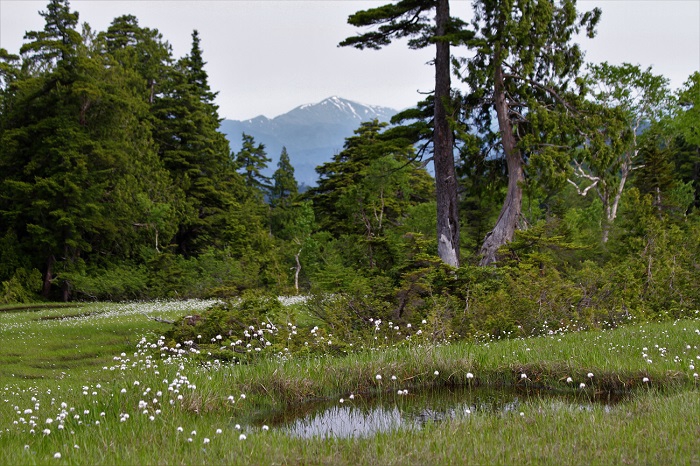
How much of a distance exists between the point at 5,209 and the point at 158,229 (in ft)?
33.3

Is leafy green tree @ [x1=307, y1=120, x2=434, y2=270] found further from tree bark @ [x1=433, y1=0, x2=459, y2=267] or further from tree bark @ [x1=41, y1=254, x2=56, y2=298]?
tree bark @ [x1=41, y1=254, x2=56, y2=298]

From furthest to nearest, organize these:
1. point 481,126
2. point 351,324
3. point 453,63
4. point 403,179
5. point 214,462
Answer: point 403,179 → point 481,126 → point 453,63 → point 351,324 → point 214,462

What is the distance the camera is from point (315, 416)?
22.2ft

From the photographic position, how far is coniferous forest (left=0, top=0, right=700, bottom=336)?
1377 cm

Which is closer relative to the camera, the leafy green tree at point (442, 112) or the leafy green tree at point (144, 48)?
the leafy green tree at point (442, 112)

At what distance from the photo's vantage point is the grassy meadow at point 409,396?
181 inches

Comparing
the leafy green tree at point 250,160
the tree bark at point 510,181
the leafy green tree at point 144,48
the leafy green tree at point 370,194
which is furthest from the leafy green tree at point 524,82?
the leafy green tree at point 250,160

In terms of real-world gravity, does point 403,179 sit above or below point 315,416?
above

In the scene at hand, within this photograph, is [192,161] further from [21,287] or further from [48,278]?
[21,287]

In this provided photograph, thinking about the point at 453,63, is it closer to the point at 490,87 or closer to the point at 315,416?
the point at 490,87

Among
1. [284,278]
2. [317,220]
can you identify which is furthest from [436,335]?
[317,220]

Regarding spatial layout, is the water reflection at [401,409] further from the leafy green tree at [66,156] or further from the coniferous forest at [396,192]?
the leafy green tree at [66,156]

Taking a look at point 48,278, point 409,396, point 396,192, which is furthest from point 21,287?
point 409,396

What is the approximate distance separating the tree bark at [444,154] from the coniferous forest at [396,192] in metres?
0.07
